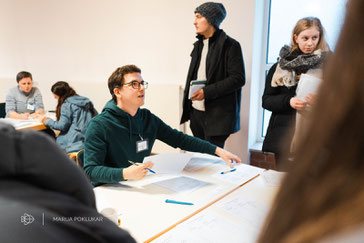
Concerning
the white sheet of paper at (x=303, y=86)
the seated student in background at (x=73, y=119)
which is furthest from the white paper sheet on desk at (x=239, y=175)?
the seated student in background at (x=73, y=119)

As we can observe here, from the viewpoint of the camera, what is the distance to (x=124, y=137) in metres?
1.68

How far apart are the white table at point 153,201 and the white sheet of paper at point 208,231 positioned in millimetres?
40

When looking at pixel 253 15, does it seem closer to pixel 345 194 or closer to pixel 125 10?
pixel 125 10

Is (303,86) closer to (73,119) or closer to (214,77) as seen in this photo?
(214,77)

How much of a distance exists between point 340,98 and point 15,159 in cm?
33

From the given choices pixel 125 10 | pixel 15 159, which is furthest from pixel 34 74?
pixel 15 159

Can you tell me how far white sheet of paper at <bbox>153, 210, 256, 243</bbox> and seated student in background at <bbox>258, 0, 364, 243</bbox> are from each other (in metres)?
0.81

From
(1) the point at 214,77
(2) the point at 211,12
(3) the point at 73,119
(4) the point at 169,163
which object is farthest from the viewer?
(3) the point at 73,119

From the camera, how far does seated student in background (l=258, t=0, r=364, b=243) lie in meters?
0.18

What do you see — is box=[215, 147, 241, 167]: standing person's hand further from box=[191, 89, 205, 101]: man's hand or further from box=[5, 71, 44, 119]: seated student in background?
box=[5, 71, 44, 119]: seated student in background

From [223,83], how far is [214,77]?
0.54ft

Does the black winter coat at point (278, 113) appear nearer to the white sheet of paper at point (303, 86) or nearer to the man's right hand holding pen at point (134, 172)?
the white sheet of paper at point (303, 86)

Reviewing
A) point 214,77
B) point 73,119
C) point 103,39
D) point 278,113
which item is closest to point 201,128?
point 214,77

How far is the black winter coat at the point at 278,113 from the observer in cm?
195
